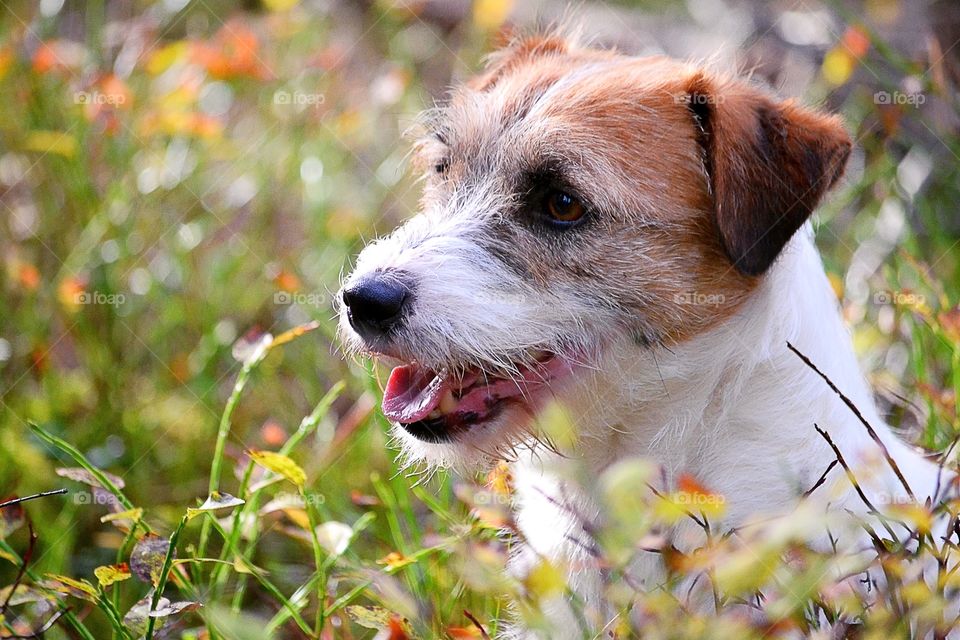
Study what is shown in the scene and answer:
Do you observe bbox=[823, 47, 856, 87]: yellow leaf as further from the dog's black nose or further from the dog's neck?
the dog's black nose

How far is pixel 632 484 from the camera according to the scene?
104 centimetres

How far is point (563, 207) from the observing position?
2.47 meters

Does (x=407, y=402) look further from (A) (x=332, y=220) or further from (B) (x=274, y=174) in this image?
(B) (x=274, y=174)

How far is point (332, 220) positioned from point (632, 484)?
381 cm

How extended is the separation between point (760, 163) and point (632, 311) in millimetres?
493

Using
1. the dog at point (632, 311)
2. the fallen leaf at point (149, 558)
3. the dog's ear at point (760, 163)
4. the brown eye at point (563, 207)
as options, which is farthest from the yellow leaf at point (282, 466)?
the dog's ear at point (760, 163)

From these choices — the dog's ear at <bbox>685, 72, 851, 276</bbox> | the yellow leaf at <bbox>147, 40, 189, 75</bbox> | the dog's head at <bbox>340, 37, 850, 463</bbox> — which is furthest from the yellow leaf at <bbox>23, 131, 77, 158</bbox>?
the dog's ear at <bbox>685, 72, 851, 276</bbox>

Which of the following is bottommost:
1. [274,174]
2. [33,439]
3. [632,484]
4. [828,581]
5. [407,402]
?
[33,439]

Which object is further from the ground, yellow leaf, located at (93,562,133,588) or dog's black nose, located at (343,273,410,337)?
dog's black nose, located at (343,273,410,337)

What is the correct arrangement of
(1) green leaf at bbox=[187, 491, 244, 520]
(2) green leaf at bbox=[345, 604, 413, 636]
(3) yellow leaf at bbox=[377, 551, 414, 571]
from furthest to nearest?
(3) yellow leaf at bbox=[377, 551, 414, 571] < (2) green leaf at bbox=[345, 604, 413, 636] < (1) green leaf at bbox=[187, 491, 244, 520]

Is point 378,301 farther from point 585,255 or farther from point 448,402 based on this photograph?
point 585,255

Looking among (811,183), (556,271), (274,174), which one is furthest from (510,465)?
(274,174)

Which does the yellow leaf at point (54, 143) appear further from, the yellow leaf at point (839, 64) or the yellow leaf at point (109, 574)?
the yellow leaf at point (839, 64)

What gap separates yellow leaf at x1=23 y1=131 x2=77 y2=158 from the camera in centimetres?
370
